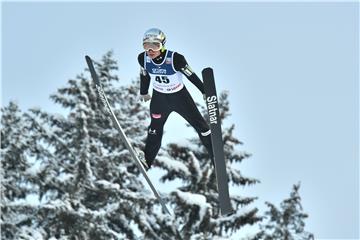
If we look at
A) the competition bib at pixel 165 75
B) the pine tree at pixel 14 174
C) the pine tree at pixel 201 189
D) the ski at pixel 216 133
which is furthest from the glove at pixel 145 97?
the pine tree at pixel 14 174

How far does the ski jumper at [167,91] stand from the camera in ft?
28.7

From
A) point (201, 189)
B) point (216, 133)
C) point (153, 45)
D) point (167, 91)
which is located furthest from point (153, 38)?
point (201, 189)

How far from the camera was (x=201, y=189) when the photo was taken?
1914cm

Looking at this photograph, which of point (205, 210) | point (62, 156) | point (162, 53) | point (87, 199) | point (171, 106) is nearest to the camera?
point (162, 53)

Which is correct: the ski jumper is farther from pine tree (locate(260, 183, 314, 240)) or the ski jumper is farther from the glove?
pine tree (locate(260, 183, 314, 240))

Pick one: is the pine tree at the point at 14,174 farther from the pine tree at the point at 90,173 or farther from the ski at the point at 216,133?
the ski at the point at 216,133

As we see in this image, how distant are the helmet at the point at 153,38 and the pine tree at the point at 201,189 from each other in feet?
A: 32.1

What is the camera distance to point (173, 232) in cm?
1906

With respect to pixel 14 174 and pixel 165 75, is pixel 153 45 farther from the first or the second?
Result: pixel 14 174

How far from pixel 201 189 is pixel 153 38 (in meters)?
11.3

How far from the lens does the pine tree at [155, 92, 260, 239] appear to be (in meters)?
18.0

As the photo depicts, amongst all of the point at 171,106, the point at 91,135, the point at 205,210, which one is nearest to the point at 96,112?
the point at 91,135

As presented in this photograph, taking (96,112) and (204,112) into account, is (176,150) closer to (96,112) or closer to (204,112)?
(204,112)

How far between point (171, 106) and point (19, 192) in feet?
47.3
